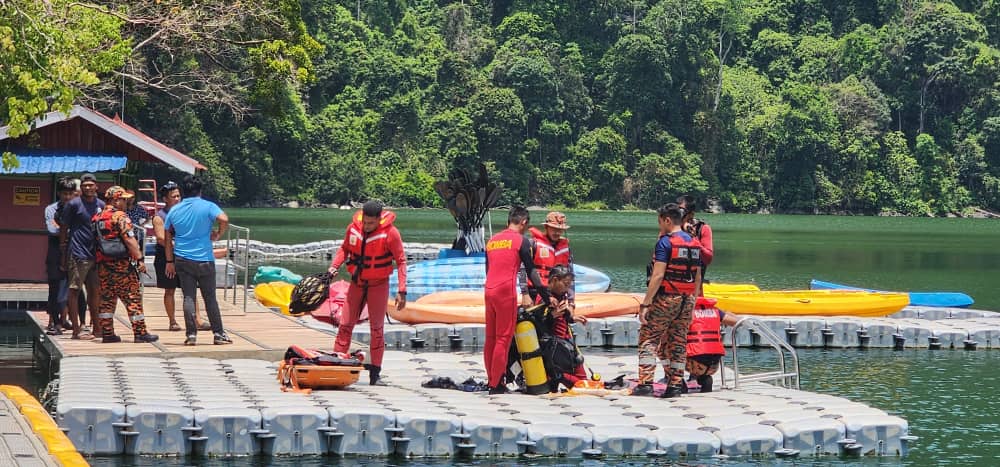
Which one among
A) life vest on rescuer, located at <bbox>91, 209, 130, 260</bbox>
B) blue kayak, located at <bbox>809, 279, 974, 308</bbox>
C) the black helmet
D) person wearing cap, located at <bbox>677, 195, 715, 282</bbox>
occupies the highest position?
person wearing cap, located at <bbox>677, 195, 715, 282</bbox>

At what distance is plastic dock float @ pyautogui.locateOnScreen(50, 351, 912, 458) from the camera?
11.7 m

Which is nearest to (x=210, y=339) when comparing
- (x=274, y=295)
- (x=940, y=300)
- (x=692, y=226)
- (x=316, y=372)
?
(x=316, y=372)

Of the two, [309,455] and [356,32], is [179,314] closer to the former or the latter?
[309,455]

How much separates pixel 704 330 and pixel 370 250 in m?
3.49

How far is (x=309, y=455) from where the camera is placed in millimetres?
12086

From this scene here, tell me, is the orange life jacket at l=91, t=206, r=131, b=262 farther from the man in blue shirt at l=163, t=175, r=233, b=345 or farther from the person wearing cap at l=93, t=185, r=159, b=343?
the man in blue shirt at l=163, t=175, r=233, b=345

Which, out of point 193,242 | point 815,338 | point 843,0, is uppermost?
point 843,0

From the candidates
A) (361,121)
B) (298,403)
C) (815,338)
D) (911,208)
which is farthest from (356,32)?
(298,403)

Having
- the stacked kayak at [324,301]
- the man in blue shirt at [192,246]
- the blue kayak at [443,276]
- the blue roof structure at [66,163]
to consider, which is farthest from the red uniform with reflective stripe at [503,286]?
the blue kayak at [443,276]

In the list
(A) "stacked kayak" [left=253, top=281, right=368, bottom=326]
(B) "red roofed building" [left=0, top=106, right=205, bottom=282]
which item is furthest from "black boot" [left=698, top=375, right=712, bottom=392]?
(B) "red roofed building" [left=0, top=106, right=205, bottom=282]

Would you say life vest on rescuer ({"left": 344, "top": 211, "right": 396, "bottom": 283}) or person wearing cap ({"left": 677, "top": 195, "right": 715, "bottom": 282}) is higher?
person wearing cap ({"left": 677, "top": 195, "right": 715, "bottom": 282})

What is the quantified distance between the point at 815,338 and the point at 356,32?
9734 centimetres

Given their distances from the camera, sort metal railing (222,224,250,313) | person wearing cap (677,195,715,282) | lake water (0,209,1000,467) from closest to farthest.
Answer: lake water (0,209,1000,467)
person wearing cap (677,195,715,282)
metal railing (222,224,250,313)

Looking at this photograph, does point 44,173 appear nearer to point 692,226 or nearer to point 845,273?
point 692,226
